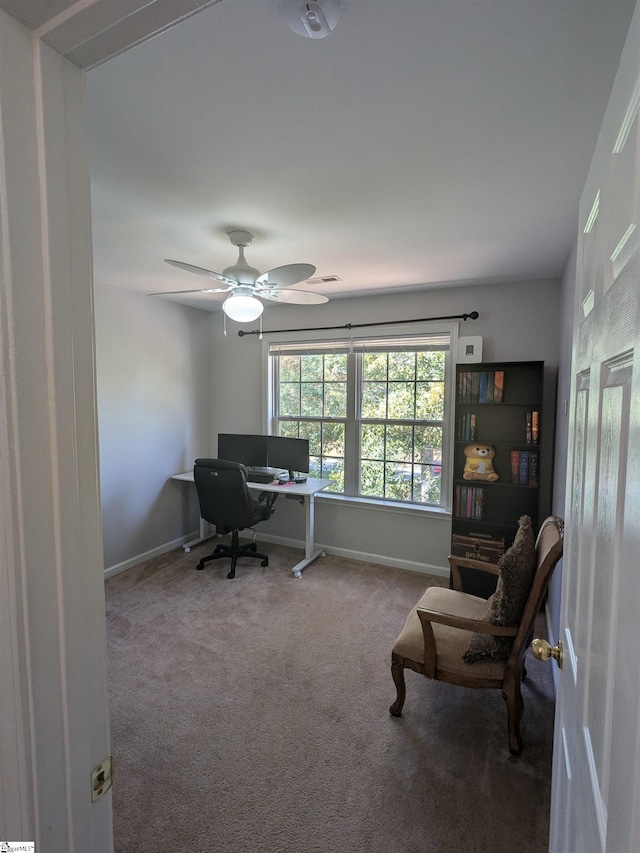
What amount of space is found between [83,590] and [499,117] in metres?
1.74

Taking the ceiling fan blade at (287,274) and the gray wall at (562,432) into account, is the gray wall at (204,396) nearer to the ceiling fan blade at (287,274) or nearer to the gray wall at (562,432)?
the gray wall at (562,432)

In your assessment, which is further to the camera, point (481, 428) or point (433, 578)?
point (433, 578)

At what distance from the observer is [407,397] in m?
3.68

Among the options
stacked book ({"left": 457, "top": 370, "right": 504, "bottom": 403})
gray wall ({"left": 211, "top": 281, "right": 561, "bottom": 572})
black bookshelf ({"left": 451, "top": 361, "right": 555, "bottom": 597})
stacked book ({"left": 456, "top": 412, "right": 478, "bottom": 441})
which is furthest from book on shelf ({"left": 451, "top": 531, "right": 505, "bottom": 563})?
stacked book ({"left": 457, "top": 370, "right": 504, "bottom": 403})

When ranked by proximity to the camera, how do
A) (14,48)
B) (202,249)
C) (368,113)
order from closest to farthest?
(14,48) < (368,113) < (202,249)

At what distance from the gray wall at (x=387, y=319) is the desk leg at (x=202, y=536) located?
61 cm

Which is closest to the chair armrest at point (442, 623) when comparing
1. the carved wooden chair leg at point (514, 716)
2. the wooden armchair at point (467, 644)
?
the wooden armchair at point (467, 644)

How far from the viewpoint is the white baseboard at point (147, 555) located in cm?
352

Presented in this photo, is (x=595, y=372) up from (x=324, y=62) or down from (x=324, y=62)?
down

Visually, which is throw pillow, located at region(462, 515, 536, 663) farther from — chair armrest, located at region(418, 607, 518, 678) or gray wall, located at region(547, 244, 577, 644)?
gray wall, located at region(547, 244, 577, 644)

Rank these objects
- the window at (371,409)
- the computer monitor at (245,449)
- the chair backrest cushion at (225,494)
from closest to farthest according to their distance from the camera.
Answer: the chair backrest cushion at (225,494) < the window at (371,409) < the computer monitor at (245,449)

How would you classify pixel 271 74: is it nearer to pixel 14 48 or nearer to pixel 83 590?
pixel 14 48

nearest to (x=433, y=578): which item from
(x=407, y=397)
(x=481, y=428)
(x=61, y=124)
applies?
(x=481, y=428)

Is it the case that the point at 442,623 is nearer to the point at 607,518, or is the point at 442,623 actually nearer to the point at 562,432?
the point at 607,518
